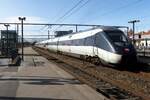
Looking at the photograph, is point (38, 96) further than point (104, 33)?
No

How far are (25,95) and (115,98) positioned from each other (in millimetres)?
2940

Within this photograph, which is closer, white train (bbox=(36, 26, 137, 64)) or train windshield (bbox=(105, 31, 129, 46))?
Answer: white train (bbox=(36, 26, 137, 64))

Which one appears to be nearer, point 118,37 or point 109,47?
point 109,47

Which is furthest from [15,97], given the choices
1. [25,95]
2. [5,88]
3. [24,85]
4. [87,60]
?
[87,60]

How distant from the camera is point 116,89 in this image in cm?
1505

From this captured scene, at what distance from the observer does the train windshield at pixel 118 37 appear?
24.5 m

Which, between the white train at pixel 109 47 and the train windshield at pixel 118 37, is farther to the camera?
the train windshield at pixel 118 37

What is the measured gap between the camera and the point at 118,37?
25312 millimetres

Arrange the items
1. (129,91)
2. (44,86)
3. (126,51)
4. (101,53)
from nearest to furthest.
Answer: (129,91) → (44,86) → (126,51) → (101,53)

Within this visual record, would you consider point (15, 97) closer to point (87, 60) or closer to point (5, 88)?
point (5, 88)

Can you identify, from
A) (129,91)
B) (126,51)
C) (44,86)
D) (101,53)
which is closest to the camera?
(129,91)

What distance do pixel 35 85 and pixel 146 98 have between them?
17.4 feet

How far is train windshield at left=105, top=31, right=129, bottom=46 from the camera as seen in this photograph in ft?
80.4

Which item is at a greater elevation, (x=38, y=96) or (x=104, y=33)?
(x=104, y=33)
